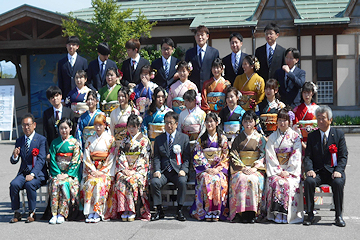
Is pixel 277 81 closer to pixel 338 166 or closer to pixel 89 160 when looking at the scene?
pixel 338 166

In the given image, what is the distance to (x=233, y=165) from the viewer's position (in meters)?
5.76

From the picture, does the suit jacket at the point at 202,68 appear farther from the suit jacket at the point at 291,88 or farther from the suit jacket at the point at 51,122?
the suit jacket at the point at 51,122

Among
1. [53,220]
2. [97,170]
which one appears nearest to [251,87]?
[97,170]

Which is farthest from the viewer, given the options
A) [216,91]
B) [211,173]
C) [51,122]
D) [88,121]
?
[216,91]

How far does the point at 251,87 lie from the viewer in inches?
260

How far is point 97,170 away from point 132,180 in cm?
57

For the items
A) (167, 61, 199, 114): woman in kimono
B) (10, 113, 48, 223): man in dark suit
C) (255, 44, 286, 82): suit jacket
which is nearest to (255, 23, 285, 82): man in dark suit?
(255, 44, 286, 82): suit jacket

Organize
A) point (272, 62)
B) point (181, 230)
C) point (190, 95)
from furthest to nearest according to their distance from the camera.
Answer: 1. point (272, 62)
2. point (190, 95)
3. point (181, 230)

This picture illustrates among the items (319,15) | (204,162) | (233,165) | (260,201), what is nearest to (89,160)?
(204,162)

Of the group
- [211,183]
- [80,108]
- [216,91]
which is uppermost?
[216,91]

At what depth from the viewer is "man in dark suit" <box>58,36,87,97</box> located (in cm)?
746

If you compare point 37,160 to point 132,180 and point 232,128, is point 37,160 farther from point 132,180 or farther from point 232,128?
point 232,128

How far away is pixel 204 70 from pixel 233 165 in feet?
7.06

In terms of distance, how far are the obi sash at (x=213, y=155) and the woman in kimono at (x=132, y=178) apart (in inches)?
33.6
